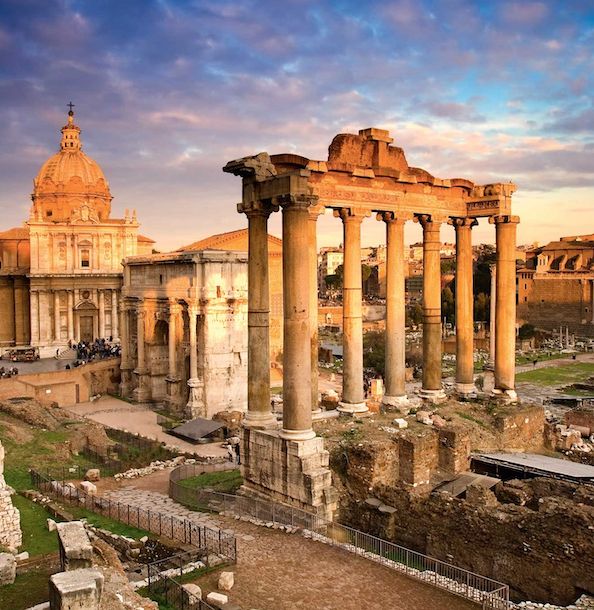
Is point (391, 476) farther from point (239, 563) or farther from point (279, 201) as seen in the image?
point (279, 201)

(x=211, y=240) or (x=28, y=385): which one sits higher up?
(x=211, y=240)

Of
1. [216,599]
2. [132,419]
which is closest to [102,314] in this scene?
[132,419]

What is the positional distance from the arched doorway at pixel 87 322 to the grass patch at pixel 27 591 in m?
40.8

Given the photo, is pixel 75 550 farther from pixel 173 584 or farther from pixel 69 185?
pixel 69 185

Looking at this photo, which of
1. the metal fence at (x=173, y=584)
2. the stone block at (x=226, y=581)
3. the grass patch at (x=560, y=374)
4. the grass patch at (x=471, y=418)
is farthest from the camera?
the grass patch at (x=560, y=374)

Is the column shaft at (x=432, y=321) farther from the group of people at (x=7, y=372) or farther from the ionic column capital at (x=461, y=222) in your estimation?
the group of people at (x=7, y=372)

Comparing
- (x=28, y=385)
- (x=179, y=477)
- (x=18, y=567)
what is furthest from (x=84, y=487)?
(x=28, y=385)

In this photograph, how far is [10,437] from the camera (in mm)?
24688

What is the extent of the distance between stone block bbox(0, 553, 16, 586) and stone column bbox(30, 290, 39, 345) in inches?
1597

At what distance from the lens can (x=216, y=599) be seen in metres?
10.9

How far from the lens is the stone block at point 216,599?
10775 millimetres

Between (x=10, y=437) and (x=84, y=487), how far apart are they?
589cm

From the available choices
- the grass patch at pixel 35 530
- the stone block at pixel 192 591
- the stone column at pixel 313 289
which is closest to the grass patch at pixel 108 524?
the grass patch at pixel 35 530

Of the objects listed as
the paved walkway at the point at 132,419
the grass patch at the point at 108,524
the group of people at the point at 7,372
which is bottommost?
the paved walkway at the point at 132,419
